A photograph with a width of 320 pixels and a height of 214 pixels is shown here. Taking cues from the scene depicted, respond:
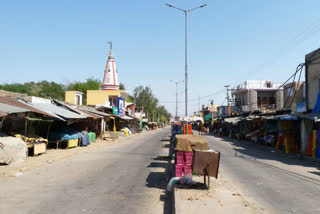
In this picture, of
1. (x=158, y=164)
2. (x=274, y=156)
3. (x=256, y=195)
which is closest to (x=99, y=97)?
(x=274, y=156)

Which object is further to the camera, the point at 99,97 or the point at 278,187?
the point at 99,97

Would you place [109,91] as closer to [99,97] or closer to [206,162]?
[99,97]

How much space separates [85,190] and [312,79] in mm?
17172

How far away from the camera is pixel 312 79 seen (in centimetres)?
1891

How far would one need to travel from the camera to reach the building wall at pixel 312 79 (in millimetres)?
18344

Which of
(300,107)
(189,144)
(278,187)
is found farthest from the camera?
(300,107)

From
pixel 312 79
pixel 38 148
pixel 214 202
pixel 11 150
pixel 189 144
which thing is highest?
pixel 312 79

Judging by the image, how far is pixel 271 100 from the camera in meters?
49.3

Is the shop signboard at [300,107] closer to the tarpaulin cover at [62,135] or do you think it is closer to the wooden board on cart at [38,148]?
the tarpaulin cover at [62,135]

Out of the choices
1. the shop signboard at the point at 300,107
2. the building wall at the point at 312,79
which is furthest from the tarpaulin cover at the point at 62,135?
the building wall at the point at 312,79

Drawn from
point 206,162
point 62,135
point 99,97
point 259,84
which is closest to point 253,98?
point 259,84

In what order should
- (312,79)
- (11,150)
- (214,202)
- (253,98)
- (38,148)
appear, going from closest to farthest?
(214,202), (11,150), (38,148), (312,79), (253,98)

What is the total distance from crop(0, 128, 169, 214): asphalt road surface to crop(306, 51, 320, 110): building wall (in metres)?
12.6

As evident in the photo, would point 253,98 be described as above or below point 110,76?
below
